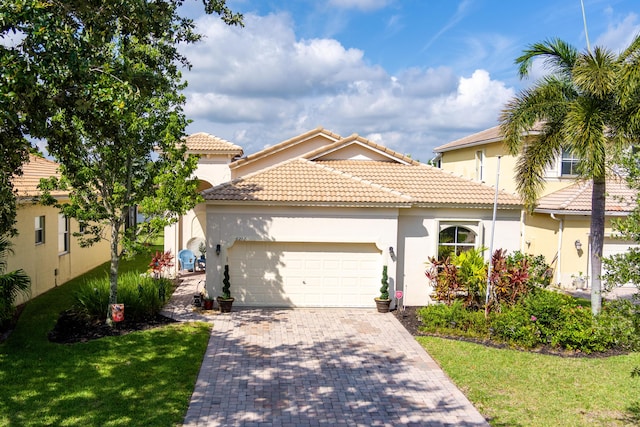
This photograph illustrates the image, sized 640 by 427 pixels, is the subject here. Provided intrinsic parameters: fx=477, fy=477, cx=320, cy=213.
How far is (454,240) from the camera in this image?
16969 mm

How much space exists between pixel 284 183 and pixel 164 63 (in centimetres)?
585

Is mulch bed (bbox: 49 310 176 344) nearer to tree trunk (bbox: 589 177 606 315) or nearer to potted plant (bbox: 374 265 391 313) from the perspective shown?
potted plant (bbox: 374 265 391 313)

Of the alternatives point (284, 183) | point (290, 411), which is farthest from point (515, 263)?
point (290, 411)

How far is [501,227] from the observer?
55.9ft

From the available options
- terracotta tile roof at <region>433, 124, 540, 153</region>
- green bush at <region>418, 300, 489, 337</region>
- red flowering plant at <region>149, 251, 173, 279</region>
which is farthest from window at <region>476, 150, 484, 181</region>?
red flowering plant at <region>149, 251, 173, 279</region>

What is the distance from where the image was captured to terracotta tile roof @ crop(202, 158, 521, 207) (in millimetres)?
15789

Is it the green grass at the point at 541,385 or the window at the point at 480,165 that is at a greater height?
the window at the point at 480,165

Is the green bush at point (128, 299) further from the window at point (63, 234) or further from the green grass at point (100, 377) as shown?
the window at point (63, 234)

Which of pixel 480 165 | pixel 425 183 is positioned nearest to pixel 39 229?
pixel 425 183

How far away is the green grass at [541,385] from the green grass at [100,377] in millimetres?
5806

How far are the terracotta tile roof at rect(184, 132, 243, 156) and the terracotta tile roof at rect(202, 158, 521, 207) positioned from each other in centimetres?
550

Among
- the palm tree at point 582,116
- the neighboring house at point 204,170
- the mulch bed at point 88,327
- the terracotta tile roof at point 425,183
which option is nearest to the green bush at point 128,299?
the mulch bed at point 88,327

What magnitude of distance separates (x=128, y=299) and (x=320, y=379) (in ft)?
23.0

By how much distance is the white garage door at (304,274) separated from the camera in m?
16.1
